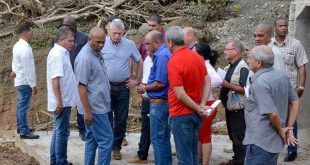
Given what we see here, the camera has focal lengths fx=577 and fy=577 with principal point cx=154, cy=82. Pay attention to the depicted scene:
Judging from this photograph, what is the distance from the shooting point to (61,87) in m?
7.38

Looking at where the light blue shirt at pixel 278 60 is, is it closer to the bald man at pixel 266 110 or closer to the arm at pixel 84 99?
the bald man at pixel 266 110

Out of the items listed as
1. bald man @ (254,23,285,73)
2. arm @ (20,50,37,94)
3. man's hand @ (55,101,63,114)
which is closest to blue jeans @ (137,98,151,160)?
man's hand @ (55,101,63,114)

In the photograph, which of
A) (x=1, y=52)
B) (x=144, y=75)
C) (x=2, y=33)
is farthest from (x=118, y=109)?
(x=2, y=33)

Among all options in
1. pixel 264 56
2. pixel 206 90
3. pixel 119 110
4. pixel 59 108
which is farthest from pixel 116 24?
pixel 264 56

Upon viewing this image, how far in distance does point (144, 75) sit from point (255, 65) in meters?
2.36

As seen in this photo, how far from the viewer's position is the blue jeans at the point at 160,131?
6.91 m

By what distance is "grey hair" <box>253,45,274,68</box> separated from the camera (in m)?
5.59

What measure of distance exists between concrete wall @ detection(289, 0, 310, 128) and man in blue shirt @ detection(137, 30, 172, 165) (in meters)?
2.84

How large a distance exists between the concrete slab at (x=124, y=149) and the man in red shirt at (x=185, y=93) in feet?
5.11

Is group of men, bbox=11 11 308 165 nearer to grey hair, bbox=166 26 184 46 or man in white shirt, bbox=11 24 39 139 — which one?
grey hair, bbox=166 26 184 46

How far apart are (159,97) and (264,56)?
1704 mm

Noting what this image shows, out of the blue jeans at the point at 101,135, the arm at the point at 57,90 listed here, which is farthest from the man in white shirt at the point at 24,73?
the blue jeans at the point at 101,135

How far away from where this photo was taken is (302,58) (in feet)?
25.9

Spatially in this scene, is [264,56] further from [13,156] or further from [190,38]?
[13,156]
